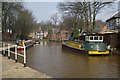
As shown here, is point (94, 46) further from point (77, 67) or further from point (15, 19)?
point (15, 19)

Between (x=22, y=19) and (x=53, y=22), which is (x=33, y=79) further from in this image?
(x=53, y=22)

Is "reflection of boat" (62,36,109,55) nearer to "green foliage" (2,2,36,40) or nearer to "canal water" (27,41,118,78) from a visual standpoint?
"canal water" (27,41,118,78)

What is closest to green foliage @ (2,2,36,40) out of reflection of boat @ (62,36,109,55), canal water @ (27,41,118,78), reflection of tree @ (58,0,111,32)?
reflection of tree @ (58,0,111,32)

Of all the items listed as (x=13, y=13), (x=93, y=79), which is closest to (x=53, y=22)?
(x=13, y=13)

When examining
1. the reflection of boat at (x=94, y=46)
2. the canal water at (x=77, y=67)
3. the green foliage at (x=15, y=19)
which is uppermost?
the green foliage at (x=15, y=19)

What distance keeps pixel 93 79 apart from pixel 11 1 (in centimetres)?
3775

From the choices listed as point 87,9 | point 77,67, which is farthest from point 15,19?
point 77,67

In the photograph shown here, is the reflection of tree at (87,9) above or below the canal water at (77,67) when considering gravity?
above

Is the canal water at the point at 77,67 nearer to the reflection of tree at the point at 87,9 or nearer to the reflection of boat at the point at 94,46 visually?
the reflection of boat at the point at 94,46

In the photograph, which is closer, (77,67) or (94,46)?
(77,67)

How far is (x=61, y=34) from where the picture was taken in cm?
11619

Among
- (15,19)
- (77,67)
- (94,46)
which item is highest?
(15,19)

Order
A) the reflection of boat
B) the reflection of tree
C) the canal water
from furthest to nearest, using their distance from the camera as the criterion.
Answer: the reflection of tree → the reflection of boat → the canal water

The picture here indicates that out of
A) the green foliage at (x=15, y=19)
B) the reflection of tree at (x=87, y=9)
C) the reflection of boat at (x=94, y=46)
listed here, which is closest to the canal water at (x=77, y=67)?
the reflection of boat at (x=94, y=46)
